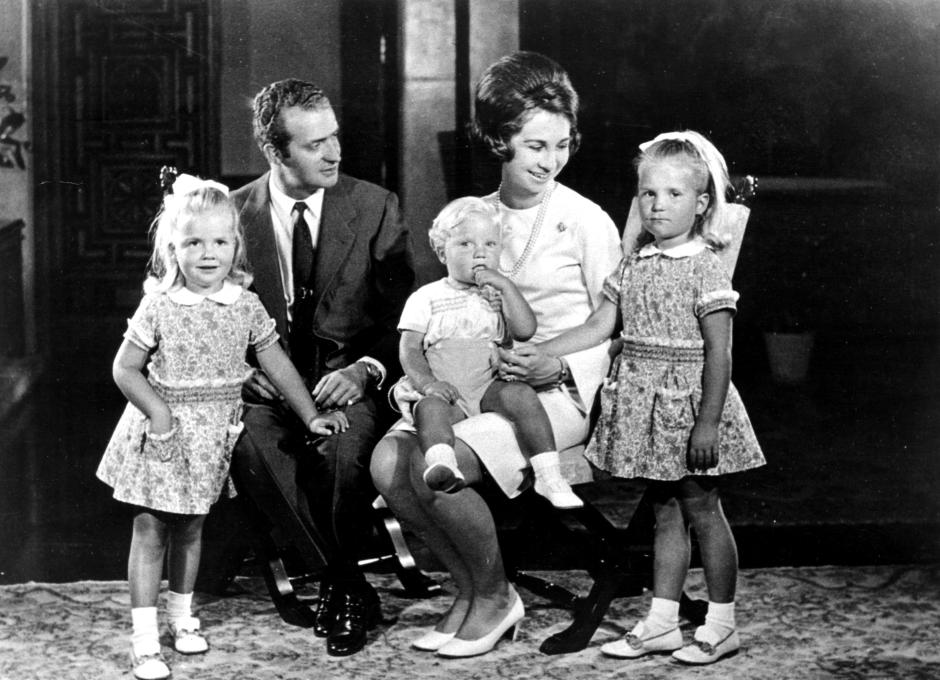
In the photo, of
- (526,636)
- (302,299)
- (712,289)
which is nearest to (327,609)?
(526,636)

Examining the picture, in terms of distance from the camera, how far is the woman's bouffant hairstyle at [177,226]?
332 centimetres

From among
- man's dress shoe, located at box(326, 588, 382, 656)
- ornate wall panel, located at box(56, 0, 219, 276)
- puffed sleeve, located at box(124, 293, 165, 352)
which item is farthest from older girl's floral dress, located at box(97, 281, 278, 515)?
ornate wall panel, located at box(56, 0, 219, 276)

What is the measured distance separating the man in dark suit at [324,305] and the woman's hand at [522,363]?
1.50ft

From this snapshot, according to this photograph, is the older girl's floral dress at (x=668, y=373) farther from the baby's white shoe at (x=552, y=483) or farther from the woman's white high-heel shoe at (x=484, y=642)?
the woman's white high-heel shoe at (x=484, y=642)

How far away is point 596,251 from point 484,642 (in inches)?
47.7

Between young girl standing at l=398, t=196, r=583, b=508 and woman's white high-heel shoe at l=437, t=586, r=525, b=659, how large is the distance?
0.36 meters

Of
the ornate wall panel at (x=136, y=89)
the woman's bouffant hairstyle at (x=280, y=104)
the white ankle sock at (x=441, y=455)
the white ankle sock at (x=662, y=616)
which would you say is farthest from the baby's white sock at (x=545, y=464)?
the ornate wall panel at (x=136, y=89)

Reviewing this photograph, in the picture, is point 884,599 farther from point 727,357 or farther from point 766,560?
point 727,357

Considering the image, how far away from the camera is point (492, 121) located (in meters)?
3.71

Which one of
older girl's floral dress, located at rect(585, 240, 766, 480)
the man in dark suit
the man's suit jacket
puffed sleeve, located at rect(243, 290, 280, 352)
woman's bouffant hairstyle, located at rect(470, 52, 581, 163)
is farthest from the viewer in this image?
the man's suit jacket

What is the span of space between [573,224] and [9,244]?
6.86 feet

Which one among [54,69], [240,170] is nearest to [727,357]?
[240,170]

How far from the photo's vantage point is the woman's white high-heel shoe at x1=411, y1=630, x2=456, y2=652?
11.2 feet

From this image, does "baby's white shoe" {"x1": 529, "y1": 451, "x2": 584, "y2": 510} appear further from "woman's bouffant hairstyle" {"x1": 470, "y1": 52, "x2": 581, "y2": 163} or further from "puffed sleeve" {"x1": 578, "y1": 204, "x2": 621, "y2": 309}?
"woman's bouffant hairstyle" {"x1": 470, "y1": 52, "x2": 581, "y2": 163}
